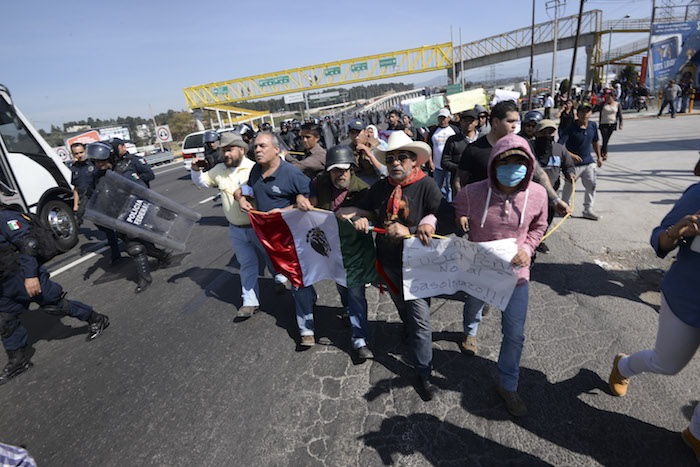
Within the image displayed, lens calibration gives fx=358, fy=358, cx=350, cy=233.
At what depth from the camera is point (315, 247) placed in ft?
12.0

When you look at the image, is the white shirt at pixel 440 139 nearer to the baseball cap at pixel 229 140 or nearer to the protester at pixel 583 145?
the protester at pixel 583 145

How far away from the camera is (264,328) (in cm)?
418

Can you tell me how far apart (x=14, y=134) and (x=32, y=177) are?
0.93 m

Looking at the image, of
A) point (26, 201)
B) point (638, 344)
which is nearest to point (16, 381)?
point (26, 201)

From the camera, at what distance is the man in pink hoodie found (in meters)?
2.31

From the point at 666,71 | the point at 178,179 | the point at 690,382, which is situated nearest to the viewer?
the point at 690,382

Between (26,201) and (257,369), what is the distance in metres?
7.16

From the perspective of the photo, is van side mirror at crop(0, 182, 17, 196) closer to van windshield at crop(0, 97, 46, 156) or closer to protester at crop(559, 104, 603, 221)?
van windshield at crop(0, 97, 46, 156)

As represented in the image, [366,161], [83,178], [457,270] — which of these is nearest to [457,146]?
[366,161]

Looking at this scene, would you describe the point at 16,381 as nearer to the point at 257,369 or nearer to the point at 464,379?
the point at 257,369

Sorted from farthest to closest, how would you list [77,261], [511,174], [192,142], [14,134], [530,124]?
[192,142] → [14,134] → [77,261] → [530,124] → [511,174]

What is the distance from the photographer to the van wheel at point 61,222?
775 centimetres

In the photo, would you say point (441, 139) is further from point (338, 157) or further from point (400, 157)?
point (400, 157)

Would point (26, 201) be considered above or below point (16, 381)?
above
